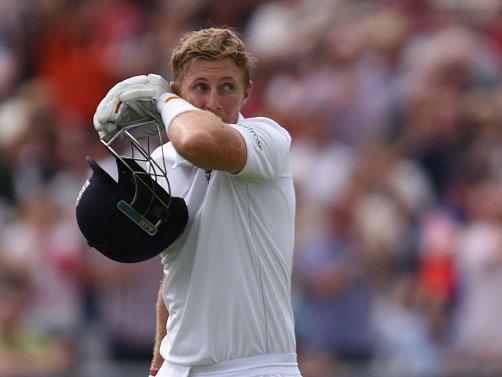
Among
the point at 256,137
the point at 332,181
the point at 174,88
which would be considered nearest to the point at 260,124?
the point at 256,137

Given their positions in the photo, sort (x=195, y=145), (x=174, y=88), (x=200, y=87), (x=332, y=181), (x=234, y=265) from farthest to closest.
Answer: (x=332, y=181) → (x=174, y=88) → (x=200, y=87) → (x=234, y=265) → (x=195, y=145)

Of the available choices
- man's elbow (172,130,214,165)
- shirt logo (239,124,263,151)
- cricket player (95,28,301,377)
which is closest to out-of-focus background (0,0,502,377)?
cricket player (95,28,301,377)

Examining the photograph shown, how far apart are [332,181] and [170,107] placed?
496cm

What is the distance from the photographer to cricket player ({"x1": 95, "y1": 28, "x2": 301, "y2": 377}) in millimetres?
4180

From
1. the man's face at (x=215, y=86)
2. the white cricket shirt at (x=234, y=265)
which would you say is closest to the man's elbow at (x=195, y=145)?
the white cricket shirt at (x=234, y=265)

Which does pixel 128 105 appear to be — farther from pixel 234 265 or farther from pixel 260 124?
pixel 234 265

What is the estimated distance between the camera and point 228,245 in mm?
4203

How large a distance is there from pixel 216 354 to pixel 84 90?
6.48 metres

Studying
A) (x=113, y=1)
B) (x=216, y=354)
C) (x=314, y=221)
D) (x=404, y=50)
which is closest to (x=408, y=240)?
(x=314, y=221)

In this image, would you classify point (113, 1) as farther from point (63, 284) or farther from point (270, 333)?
point (270, 333)

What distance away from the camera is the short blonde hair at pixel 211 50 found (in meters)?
4.29

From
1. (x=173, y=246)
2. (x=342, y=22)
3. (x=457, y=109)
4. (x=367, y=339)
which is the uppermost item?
(x=342, y=22)

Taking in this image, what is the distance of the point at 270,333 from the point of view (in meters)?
4.23

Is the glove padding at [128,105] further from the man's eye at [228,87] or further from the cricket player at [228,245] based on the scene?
the man's eye at [228,87]
